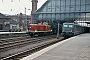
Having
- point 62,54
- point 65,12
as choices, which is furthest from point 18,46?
point 65,12

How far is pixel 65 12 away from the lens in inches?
2729

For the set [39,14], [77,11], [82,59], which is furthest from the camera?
[39,14]

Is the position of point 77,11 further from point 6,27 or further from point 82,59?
point 82,59

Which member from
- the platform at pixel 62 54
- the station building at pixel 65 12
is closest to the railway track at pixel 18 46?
the platform at pixel 62 54

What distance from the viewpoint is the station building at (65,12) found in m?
68.4

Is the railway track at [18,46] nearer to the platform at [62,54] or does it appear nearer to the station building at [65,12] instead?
the platform at [62,54]

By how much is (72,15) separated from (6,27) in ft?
79.2

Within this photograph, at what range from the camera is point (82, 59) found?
10516 mm

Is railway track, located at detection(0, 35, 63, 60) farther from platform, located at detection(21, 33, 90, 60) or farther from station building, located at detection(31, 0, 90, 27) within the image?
station building, located at detection(31, 0, 90, 27)

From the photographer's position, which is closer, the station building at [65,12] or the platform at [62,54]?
the platform at [62,54]

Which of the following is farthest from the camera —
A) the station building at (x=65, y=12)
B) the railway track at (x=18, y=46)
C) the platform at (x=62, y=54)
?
the station building at (x=65, y=12)

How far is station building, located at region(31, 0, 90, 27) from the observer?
224 feet

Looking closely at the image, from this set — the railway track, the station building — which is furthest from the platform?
the station building

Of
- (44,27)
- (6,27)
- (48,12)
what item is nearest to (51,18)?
(48,12)
